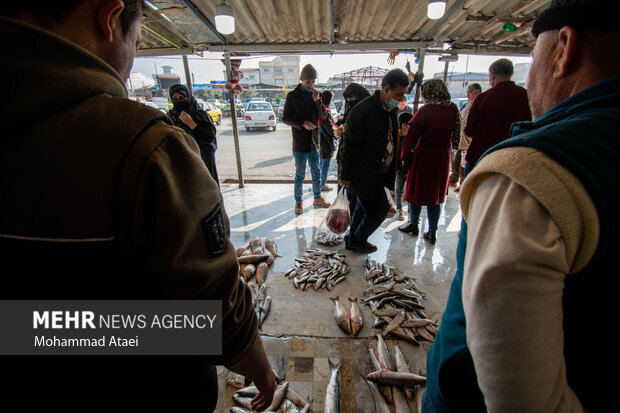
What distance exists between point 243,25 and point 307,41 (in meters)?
1.44

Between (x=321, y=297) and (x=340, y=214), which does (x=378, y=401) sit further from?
(x=340, y=214)

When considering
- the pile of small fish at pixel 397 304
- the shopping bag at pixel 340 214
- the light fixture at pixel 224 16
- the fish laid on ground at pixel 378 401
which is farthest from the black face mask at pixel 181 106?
the fish laid on ground at pixel 378 401

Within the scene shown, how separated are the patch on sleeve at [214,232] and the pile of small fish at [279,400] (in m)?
1.74

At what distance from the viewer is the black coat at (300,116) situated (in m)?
5.42

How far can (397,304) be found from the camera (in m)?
3.12

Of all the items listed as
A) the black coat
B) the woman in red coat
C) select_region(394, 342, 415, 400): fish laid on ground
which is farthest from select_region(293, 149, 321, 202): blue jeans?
select_region(394, 342, 415, 400): fish laid on ground

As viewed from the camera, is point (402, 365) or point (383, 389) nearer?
point (383, 389)

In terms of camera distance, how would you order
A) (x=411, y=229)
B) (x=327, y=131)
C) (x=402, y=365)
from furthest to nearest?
1. (x=327, y=131)
2. (x=411, y=229)
3. (x=402, y=365)

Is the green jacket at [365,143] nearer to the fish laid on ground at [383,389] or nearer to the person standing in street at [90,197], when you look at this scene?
the fish laid on ground at [383,389]

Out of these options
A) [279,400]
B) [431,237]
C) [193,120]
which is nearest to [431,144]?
[431,237]

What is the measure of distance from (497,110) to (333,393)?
14.0ft

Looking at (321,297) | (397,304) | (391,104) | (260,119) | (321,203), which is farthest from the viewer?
(260,119)

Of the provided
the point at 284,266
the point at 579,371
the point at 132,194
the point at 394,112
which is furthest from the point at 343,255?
the point at 132,194

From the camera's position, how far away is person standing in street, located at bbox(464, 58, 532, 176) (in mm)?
3953
